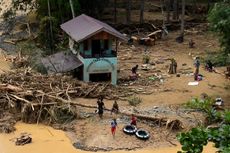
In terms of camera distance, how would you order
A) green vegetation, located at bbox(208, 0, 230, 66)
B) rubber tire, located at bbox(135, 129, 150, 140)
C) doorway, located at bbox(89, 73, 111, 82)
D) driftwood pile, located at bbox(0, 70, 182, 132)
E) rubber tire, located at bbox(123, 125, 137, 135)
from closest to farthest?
rubber tire, located at bbox(135, 129, 150, 140) < rubber tire, located at bbox(123, 125, 137, 135) < driftwood pile, located at bbox(0, 70, 182, 132) < green vegetation, located at bbox(208, 0, 230, 66) < doorway, located at bbox(89, 73, 111, 82)

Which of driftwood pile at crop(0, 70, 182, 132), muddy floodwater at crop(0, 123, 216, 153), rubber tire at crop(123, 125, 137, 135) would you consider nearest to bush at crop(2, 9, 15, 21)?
driftwood pile at crop(0, 70, 182, 132)

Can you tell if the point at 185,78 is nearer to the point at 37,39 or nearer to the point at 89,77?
the point at 89,77

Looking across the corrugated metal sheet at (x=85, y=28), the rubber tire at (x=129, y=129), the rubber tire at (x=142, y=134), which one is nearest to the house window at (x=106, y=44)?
the corrugated metal sheet at (x=85, y=28)

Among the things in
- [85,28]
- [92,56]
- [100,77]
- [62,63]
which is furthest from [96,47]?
[62,63]

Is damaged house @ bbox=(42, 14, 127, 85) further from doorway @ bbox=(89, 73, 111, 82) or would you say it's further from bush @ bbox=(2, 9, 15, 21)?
bush @ bbox=(2, 9, 15, 21)

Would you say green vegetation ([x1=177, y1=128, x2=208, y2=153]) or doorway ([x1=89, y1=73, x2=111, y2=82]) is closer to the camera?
green vegetation ([x1=177, y1=128, x2=208, y2=153])

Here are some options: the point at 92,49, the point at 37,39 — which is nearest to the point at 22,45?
the point at 37,39

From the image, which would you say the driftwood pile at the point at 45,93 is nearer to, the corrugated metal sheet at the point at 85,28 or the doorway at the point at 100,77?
the doorway at the point at 100,77
